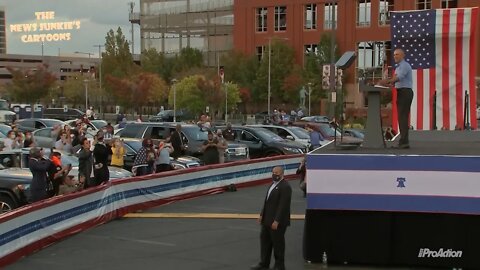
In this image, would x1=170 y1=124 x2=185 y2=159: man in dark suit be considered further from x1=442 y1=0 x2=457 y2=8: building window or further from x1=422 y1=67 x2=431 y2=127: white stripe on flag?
x1=442 y1=0 x2=457 y2=8: building window

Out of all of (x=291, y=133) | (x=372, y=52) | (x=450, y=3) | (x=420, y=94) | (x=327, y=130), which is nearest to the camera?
(x=420, y=94)

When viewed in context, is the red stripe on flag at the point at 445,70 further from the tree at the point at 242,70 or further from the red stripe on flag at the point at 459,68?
the tree at the point at 242,70

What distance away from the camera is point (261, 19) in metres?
82.7

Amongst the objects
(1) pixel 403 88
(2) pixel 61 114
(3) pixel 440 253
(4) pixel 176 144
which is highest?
(1) pixel 403 88

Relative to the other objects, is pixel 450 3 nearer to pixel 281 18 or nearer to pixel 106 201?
pixel 281 18

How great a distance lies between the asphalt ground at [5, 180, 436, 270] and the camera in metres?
9.65

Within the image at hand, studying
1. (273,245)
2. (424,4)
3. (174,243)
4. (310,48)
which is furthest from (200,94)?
(273,245)

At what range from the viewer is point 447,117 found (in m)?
23.2

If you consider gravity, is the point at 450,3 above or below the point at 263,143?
above

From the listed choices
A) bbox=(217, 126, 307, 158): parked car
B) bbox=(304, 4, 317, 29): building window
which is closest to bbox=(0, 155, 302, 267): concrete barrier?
bbox=(217, 126, 307, 158): parked car

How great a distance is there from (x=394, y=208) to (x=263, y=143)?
1596cm

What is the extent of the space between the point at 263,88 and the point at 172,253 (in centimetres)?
6714

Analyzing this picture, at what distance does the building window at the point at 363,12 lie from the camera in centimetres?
7412

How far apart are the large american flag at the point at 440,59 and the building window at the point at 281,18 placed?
57932mm
